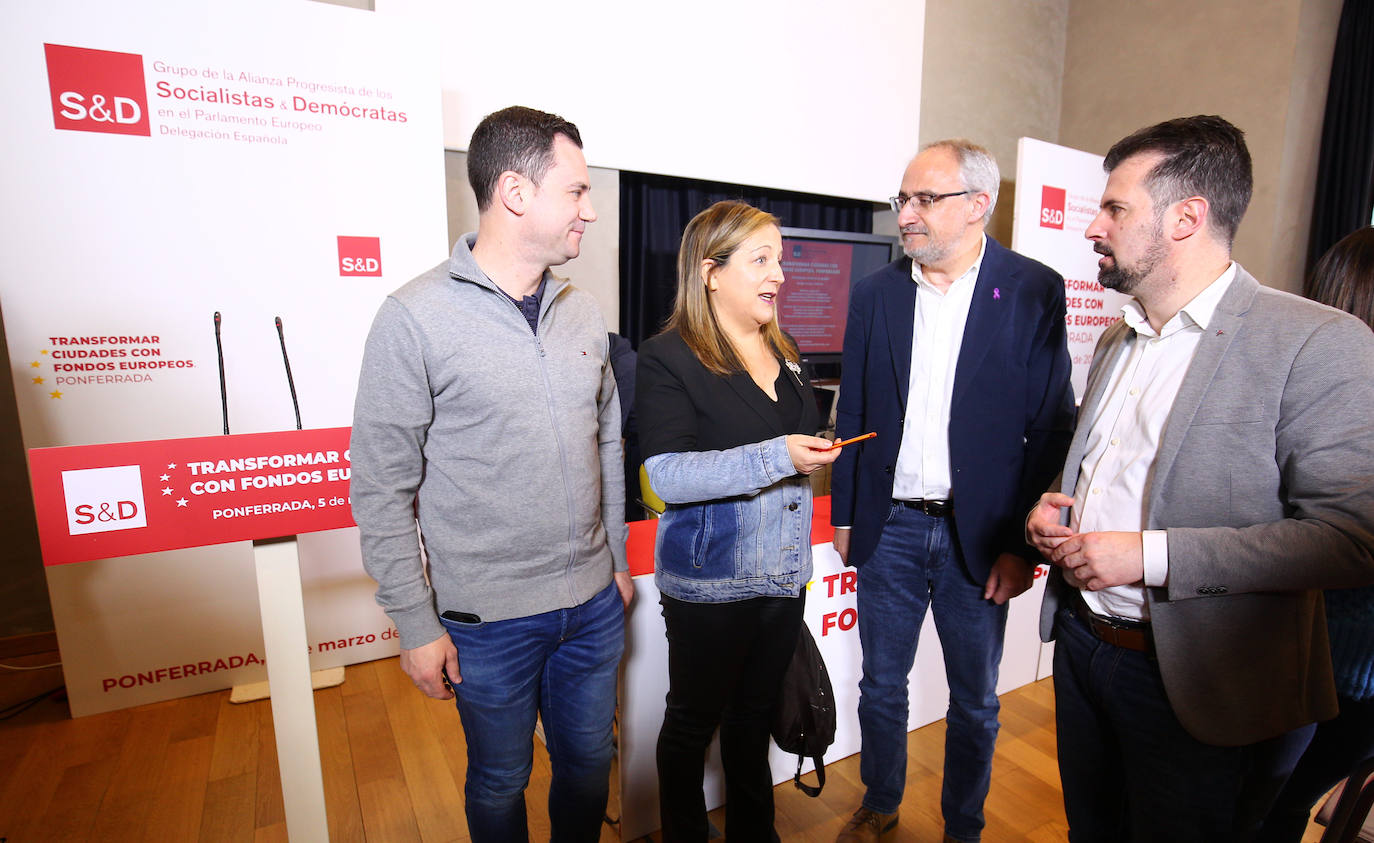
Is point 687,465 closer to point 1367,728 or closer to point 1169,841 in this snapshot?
point 1169,841

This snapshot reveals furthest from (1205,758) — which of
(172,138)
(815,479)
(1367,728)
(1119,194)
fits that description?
(172,138)

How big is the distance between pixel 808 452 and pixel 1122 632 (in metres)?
0.62

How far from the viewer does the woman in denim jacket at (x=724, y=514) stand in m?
1.41

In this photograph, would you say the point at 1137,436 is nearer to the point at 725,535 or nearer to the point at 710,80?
the point at 725,535

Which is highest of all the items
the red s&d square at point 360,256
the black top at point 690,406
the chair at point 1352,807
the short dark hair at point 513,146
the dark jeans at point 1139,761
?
the short dark hair at point 513,146

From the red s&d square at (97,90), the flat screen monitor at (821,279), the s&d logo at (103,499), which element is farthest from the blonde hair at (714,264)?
the flat screen monitor at (821,279)

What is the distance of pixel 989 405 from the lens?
1.60 m

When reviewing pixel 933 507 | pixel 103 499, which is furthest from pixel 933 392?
pixel 103 499

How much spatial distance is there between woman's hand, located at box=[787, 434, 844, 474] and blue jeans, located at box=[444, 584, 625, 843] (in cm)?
52

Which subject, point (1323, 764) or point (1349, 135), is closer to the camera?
point (1323, 764)

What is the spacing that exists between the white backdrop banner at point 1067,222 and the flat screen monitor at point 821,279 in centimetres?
82

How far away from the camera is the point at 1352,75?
12.3ft

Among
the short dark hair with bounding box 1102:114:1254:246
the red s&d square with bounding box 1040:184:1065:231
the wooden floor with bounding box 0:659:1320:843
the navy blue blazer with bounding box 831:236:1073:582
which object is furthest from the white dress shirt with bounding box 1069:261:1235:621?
the red s&d square with bounding box 1040:184:1065:231

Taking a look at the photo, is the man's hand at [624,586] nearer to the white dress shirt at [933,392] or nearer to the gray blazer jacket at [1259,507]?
the white dress shirt at [933,392]
